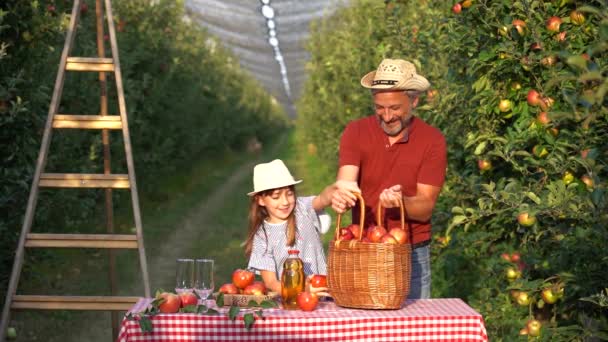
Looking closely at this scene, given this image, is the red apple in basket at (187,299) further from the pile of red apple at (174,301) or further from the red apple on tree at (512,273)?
the red apple on tree at (512,273)

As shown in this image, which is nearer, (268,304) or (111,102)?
(268,304)

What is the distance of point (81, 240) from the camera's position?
18.8 ft

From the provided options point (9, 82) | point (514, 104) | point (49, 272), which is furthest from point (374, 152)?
point (49, 272)

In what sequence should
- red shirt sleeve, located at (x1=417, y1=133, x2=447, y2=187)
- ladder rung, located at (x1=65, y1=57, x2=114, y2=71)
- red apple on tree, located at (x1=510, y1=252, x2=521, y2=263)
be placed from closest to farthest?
1. red shirt sleeve, located at (x1=417, y1=133, x2=447, y2=187)
2. red apple on tree, located at (x1=510, y1=252, x2=521, y2=263)
3. ladder rung, located at (x1=65, y1=57, x2=114, y2=71)

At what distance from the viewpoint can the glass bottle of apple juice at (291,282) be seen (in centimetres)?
400

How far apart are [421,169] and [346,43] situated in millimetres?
9029

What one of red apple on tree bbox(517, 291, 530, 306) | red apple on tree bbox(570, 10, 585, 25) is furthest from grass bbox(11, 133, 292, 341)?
red apple on tree bbox(570, 10, 585, 25)

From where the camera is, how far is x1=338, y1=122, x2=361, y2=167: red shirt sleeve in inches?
175

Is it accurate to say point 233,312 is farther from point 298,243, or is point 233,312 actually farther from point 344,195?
point 298,243

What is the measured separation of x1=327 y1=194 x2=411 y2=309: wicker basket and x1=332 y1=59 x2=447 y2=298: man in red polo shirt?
511 mm

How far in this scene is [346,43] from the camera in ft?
43.5

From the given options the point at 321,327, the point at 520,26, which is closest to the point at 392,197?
the point at 321,327

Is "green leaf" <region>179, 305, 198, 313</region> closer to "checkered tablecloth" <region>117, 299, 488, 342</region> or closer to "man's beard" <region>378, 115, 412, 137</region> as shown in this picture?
"checkered tablecloth" <region>117, 299, 488, 342</region>

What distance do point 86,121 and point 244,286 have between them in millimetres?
2359
